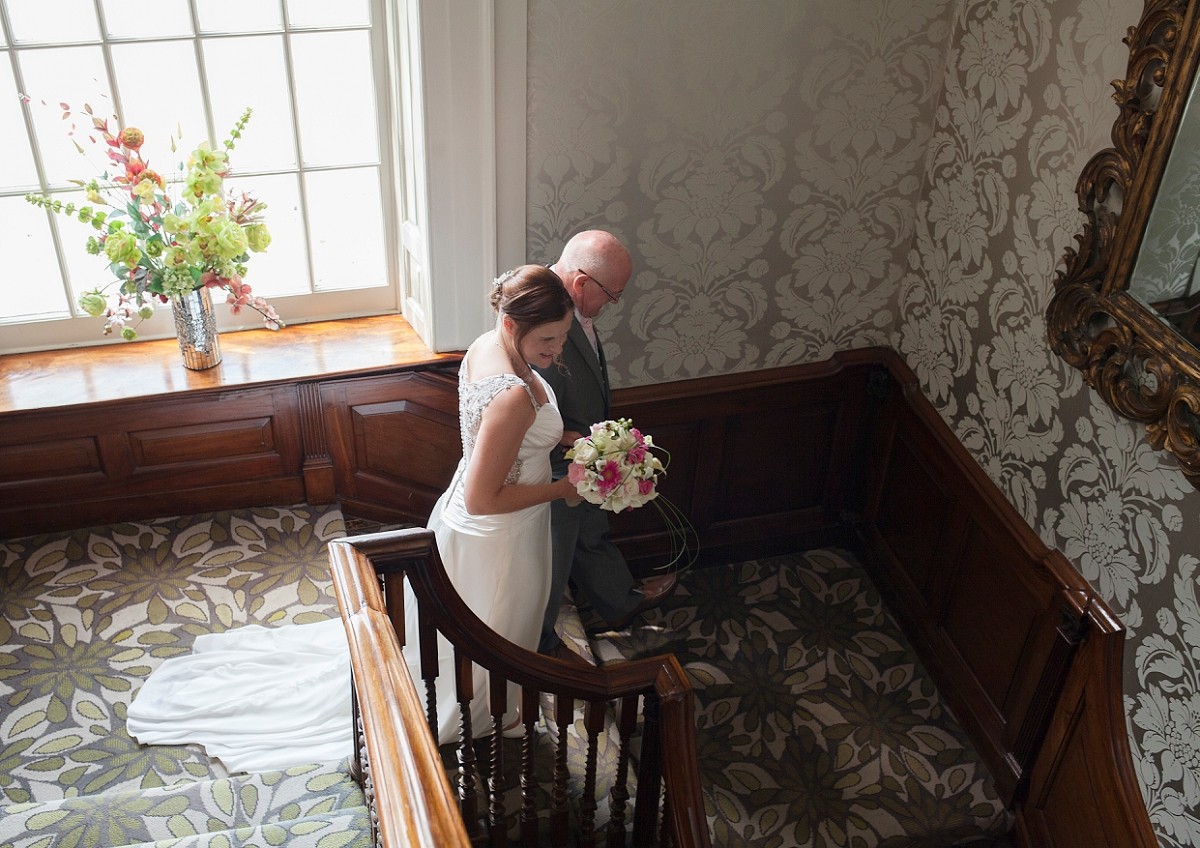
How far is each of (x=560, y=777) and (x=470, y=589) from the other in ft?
2.27

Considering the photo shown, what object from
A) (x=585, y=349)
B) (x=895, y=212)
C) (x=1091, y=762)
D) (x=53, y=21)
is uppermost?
(x=53, y=21)

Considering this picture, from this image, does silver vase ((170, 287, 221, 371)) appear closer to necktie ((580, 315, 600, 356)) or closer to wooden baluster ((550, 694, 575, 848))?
necktie ((580, 315, 600, 356))

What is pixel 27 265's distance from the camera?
147 inches

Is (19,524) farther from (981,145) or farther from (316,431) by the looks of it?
(981,145)

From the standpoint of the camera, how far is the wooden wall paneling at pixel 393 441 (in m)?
3.93

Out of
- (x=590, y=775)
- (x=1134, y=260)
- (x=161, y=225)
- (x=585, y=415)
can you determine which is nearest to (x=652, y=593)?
(x=585, y=415)

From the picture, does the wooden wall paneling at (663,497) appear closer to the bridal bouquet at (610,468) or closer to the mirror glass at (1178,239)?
the bridal bouquet at (610,468)

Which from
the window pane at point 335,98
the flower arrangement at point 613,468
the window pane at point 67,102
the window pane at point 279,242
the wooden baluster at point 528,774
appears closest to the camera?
the wooden baluster at point 528,774

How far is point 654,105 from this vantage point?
144 inches

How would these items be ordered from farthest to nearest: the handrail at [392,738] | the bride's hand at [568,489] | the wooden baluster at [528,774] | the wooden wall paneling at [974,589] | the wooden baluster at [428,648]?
the wooden wall paneling at [974,589], the bride's hand at [568,489], the wooden baluster at [528,774], the wooden baluster at [428,648], the handrail at [392,738]

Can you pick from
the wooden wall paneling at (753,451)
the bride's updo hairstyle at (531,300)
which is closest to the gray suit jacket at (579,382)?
→ the bride's updo hairstyle at (531,300)

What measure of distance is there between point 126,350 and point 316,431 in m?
0.75

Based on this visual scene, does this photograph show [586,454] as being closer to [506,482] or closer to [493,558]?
[506,482]

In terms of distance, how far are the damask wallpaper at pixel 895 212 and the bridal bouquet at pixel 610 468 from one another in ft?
3.27
